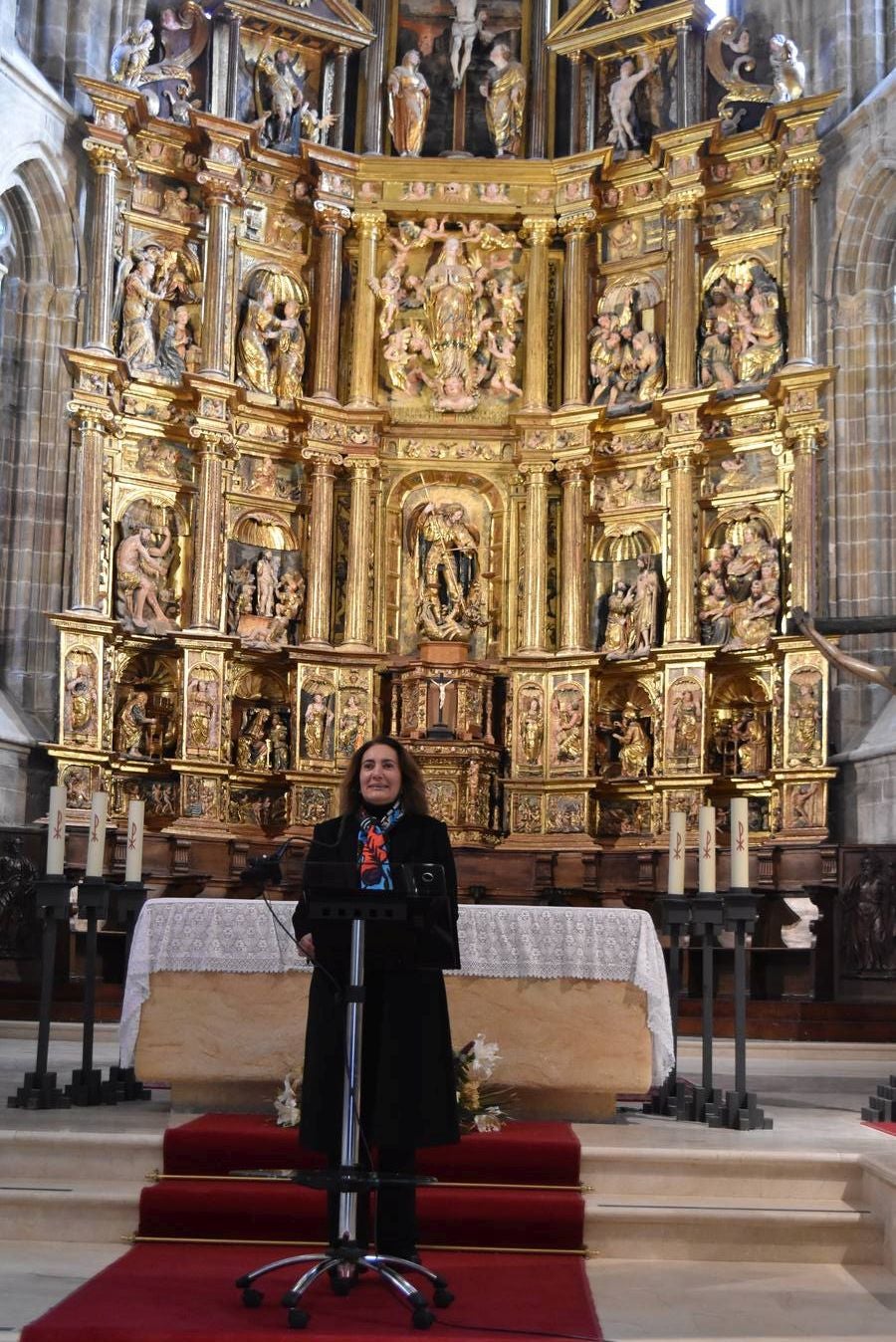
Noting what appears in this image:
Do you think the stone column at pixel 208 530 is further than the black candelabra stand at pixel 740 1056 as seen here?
Yes

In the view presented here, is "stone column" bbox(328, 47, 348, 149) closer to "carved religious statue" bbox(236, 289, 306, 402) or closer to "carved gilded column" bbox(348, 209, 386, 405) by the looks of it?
"carved gilded column" bbox(348, 209, 386, 405)

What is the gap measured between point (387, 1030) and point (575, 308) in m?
13.7

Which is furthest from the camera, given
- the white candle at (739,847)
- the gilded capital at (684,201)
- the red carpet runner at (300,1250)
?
the gilded capital at (684,201)

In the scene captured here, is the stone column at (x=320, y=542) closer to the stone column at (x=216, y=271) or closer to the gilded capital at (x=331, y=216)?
the stone column at (x=216, y=271)

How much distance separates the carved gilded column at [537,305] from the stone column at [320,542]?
7.74 feet

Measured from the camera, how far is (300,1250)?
6016 mm

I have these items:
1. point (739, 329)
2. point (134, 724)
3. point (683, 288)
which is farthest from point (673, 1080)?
point (683, 288)

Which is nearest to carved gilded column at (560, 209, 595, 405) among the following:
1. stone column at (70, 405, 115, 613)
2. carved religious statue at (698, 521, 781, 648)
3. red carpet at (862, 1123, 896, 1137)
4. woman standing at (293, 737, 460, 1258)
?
carved religious statue at (698, 521, 781, 648)

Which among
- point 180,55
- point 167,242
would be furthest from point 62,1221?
point 180,55

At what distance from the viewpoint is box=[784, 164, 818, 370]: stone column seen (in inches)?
651

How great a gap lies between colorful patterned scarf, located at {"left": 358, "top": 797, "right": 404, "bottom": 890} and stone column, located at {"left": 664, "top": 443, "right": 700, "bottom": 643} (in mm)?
11430

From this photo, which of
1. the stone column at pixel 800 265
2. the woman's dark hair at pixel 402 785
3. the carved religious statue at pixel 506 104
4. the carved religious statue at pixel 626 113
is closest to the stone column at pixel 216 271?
the carved religious statue at pixel 506 104

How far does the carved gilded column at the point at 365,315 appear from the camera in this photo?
703 inches

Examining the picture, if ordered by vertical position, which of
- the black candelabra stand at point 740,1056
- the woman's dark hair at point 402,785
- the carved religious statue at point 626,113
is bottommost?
the black candelabra stand at point 740,1056
